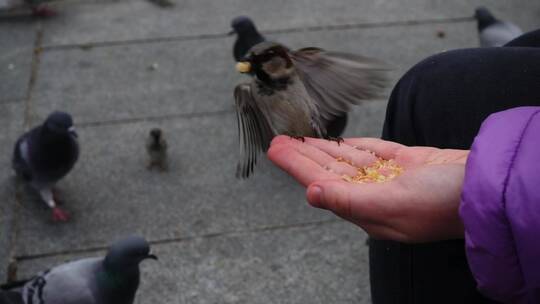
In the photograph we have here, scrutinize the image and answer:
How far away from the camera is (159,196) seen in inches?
183

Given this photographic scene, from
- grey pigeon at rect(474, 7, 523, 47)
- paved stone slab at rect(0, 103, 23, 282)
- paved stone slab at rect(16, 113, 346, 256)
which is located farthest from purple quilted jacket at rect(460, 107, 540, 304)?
grey pigeon at rect(474, 7, 523, 47)

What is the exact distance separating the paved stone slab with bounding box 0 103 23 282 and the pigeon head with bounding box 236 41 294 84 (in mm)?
2201

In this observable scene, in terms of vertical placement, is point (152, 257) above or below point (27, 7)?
below

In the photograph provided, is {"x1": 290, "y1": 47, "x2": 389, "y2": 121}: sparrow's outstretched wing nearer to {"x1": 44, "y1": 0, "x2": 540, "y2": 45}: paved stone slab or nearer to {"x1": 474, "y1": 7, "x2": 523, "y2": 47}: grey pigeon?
{"x1": 474, "y1": 7, "x2": 523, "y2": 47}: grey pigeon

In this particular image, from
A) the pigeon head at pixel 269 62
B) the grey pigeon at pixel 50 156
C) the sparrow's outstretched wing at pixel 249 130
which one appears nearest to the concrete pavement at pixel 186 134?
the grey pigeon at pixel 50 156

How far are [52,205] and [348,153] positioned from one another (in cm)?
277

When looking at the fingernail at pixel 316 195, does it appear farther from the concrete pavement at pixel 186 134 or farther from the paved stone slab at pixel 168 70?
the paved stone slab at pixel 168 70

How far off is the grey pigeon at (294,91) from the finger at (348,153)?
33 cm

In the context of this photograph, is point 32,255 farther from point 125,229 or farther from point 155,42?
point 155,42

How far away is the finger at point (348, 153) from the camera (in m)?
2.22

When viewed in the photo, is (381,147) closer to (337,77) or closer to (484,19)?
(337,77)

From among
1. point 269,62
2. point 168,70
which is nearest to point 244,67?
point 269,62

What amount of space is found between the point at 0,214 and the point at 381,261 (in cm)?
302

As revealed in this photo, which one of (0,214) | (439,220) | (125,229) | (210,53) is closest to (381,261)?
(439,220)
